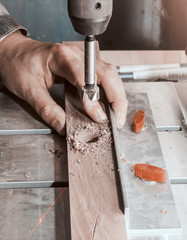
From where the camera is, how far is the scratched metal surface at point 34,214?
0.95m

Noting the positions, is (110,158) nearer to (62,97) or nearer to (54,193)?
(54,193)

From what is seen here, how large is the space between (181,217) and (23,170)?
501 mm

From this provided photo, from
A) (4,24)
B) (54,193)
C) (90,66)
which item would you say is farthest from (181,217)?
(4,24)

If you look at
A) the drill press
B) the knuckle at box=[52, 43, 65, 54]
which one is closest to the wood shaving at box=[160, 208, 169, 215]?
the drill press

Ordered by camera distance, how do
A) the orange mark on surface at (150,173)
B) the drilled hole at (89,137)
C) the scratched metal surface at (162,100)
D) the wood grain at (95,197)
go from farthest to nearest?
the scratched metal surface at (162,100), the drilled hole at (89,137), the orange mark on surface at (150,173), the wood grain at (95,197)

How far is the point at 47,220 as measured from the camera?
982 mm

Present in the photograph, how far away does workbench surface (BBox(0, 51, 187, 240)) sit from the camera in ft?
3.19

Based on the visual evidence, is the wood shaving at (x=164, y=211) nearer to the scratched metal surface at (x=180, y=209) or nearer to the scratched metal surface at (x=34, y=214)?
the scratched metal surface at (x=180, y=209)

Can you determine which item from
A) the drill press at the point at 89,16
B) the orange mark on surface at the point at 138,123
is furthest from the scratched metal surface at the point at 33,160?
the drill press at the point at 89,16

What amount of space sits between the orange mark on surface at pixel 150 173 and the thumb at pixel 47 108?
320mm

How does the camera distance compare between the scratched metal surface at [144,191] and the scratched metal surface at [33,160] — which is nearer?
the scratched metal surface at [144,191]

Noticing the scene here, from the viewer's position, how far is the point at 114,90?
131 centimetres

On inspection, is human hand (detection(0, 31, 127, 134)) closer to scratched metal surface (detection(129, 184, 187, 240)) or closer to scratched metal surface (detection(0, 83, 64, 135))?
scratched metal surface (detection(0, 83, 64, 135))

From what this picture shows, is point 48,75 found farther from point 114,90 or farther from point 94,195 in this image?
point 94,195
